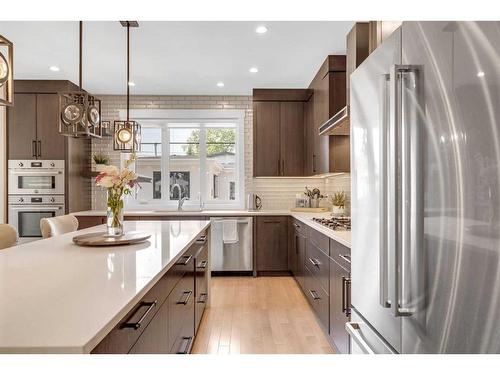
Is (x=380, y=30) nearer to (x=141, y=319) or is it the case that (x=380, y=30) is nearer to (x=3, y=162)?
(x=141, y=319)

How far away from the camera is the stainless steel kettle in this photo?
537 centimetres

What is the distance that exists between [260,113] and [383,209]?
416 cm

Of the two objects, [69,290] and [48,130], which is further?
[48,130]

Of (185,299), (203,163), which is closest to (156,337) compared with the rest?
(185,299)

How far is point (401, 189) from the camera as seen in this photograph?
3.86 ft

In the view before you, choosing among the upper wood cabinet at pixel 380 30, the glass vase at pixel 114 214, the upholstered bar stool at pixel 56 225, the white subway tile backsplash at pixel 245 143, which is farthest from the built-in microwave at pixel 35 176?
the upper wood cabinet at pixel 380 30

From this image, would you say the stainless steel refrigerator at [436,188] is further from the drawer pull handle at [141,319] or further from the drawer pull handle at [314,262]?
the drawer pull handle at [314,262]

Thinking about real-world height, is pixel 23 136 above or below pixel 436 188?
above

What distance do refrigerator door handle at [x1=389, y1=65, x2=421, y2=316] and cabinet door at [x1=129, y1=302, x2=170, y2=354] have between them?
874 mm

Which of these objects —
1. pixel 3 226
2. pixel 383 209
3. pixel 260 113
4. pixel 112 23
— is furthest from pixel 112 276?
pixel 260 113

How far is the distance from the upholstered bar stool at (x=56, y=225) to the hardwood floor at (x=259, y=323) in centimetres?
143

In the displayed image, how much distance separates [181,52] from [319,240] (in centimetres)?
243

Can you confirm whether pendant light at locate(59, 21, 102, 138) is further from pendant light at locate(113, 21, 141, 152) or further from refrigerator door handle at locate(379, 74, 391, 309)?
refrigerator door handle at locate(379, 74, 391, 309)

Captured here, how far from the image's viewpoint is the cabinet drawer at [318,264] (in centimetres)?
280
